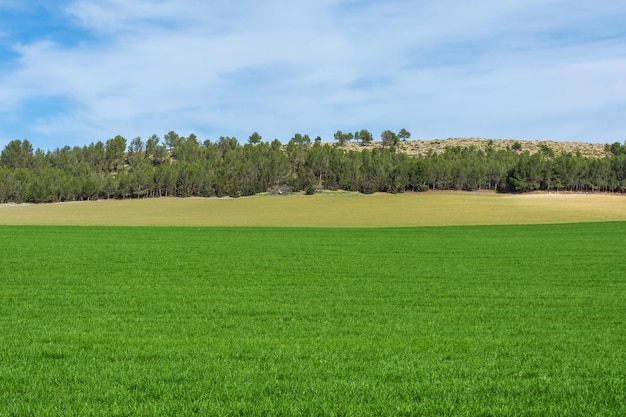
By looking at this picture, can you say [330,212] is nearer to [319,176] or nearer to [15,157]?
[319,176]

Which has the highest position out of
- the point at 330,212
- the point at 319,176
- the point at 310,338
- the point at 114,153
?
the point at 114,153

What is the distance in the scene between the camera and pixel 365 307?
1516 centimetres

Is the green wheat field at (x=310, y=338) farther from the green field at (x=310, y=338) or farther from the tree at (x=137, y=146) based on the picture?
the tree at (x=137, y=146)

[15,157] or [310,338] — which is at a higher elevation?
[15,157]

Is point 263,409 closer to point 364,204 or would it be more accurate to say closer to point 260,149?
point 364,204

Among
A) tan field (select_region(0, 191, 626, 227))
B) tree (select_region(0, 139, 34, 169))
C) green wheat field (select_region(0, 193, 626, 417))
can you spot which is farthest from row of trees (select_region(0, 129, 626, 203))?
green wheat field (select_region(0, 193, 626, 417))

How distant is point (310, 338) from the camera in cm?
1123

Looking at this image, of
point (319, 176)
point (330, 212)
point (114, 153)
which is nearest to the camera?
point (330, 212)

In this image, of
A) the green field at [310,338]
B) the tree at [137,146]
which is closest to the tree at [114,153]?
the tree at [137,146]

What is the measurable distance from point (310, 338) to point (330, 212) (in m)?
65.5

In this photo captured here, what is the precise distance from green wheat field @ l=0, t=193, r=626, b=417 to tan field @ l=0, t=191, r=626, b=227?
124 feet

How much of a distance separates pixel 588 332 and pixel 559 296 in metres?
5.37

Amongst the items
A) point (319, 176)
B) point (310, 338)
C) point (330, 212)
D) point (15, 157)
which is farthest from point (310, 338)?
point (15, 157)

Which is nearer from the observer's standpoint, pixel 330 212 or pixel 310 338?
A: pixel 310 338
